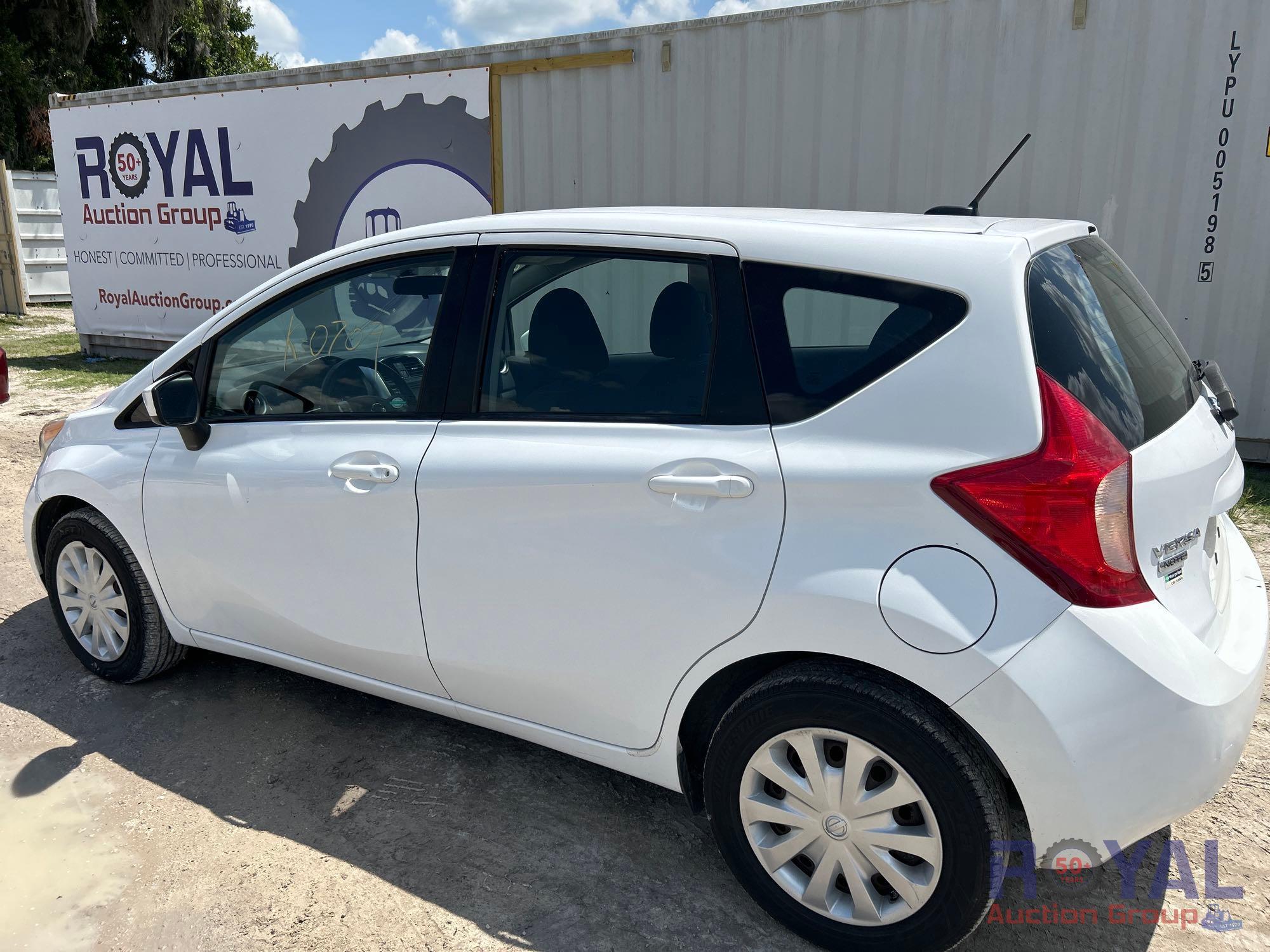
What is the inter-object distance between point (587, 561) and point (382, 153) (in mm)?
7469

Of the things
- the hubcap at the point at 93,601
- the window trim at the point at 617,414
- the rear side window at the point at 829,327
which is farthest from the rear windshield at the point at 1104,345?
the hubcap at the point at 93,601

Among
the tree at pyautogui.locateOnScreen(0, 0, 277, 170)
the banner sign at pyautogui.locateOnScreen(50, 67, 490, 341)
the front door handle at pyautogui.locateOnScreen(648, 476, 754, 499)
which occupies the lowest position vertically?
the front door handle at pyautogui.locateOnScreen(648, 476, 754, 499)

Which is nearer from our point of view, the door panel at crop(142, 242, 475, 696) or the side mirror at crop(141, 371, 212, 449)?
the door panel at crop(142, 242, 475, 696)

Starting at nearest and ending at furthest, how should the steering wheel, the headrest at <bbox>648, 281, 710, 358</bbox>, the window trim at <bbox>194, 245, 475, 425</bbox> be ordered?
the headrest at <bbox>648, 281, 710, 358</bbox>
the window trim at <bbox>194, 245, 475, 425</bbox>
the steering wheel

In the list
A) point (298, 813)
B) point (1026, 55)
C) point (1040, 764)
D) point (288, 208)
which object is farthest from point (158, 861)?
point (288, 208)

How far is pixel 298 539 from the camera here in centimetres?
283

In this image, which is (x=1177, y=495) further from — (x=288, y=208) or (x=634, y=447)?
(x=288, y=208)

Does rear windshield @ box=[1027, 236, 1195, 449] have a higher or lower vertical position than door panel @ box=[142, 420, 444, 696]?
higher

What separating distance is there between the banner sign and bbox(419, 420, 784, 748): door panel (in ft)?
20.5

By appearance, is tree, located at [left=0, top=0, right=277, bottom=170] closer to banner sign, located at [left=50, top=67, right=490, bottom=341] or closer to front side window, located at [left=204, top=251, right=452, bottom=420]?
banner sign, located at [left=50, top=67, right=490, bottom=341]

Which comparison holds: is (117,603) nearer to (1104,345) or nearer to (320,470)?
(320,470)

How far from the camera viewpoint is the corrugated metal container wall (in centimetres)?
579

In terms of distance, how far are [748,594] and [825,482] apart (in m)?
0.31

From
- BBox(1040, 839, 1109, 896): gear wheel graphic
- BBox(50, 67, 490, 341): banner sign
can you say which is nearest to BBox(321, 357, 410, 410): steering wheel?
BBox(1040, 839, 1109, 896): gear wheel graphic
